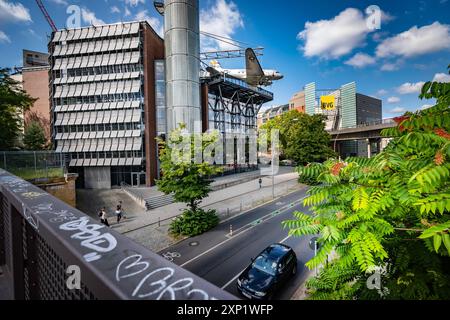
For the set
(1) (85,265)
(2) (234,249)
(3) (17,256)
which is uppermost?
(1) (85,265)

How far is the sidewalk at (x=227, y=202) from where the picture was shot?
21931mm

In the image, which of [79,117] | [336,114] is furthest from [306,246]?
[336,114]

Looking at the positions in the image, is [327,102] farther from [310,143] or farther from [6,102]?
[6,102]

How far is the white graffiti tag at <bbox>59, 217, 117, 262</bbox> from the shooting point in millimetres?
1699

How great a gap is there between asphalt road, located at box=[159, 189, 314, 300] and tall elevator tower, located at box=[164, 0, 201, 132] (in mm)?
20659

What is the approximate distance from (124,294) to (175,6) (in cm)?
4232

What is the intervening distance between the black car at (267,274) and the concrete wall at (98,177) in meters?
32.0

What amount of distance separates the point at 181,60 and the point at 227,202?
23.3m

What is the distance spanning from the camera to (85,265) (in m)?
1.48

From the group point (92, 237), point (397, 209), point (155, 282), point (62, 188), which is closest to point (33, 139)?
point (62, 188)

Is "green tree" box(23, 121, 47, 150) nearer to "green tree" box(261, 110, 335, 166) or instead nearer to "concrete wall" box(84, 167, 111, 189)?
"concrete wall" box(84, 167, 111, 189)
